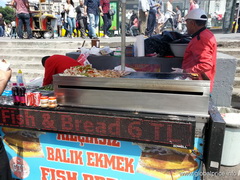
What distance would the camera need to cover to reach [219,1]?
11930mm

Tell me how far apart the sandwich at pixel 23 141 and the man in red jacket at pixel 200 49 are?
1781 mm

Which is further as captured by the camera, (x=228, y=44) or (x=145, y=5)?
(x=145, y=5)

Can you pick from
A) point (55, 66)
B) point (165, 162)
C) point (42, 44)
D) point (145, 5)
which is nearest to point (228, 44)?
point (145, 5)

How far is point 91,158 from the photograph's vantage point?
6.36ft

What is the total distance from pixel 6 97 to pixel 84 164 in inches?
41.2

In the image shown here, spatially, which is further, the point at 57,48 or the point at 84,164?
the point at 57,48

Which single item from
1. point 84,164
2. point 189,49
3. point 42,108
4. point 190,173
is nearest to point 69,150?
point 84,164

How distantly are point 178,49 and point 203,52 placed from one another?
2.84 feet

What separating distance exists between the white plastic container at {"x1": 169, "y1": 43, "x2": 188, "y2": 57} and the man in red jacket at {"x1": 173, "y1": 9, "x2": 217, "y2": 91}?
15.1 inches

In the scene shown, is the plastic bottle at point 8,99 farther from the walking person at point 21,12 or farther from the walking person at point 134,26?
the walking person at point 134,26

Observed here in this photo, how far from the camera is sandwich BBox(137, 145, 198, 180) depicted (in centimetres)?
174

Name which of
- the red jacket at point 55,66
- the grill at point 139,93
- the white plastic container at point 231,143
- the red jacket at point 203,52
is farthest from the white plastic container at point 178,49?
the grill at point 139,93

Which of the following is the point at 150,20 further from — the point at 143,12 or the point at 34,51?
the point at 34,51

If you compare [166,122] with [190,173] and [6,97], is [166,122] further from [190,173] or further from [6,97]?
[6,97]
